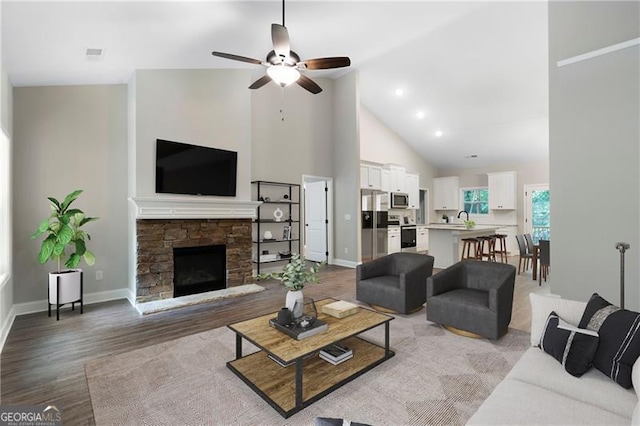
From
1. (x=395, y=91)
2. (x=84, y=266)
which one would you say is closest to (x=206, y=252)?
(x=84, y=266)

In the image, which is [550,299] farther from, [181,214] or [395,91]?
[395,91]

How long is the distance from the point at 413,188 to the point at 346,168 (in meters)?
3.76

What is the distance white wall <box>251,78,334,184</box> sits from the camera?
6.14 meters

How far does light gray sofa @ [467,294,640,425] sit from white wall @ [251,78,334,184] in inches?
208

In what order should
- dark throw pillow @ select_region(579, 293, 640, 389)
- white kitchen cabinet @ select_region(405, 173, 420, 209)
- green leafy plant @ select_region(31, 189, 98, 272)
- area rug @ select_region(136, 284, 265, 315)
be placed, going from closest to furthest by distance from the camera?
dark throw pillow @ select_region(579, 293, 640, 389) < green leafy plant @ select_region(31, 189, 98, 272) < area rug @ select_region(136, 284, 265, 315) < white kitchen cabinet @ select_region(405, 173, 420, 209)

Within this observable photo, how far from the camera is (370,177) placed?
8148 mm

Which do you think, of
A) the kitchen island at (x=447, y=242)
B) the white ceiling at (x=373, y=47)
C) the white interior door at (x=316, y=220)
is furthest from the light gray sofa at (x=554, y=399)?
the white interior door at (x=316, y=220)

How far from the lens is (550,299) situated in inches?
81.7

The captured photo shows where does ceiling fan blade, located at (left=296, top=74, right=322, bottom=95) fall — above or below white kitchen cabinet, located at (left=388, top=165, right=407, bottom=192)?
above

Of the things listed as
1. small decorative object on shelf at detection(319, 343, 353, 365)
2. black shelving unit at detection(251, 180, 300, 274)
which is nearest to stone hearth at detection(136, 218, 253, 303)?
black shelving unit at detection(251, 180, 300, 274)

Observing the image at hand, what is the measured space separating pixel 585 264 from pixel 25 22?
5.88 m

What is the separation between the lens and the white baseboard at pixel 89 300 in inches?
149

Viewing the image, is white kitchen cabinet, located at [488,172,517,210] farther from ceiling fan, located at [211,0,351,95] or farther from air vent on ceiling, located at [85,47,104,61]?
air vent on ceiling, located at [85,47,104,61]

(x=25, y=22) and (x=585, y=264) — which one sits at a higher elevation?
(x=25, y=22)
